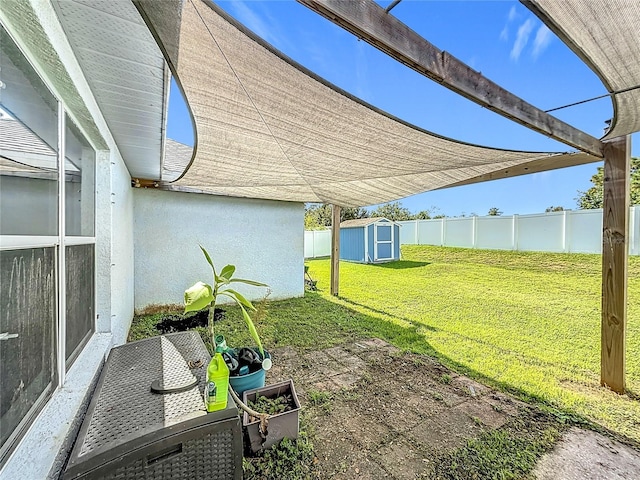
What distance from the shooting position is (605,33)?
1.64 meters

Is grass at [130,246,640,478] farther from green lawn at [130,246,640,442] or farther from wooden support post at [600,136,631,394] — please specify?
wooden support post at [600,136,631,394]

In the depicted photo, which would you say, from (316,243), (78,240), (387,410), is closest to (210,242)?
(78,240)

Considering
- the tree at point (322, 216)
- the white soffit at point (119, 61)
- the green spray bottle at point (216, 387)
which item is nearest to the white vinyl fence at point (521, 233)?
the tree at point (322, 216)

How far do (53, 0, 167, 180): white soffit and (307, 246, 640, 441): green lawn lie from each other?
4113 millimetres

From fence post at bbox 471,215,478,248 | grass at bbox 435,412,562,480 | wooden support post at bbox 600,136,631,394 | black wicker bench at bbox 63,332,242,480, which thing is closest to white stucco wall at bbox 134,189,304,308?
black wicker bench at bbox 63,332,242,480

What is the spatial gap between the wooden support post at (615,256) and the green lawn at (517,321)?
0.34 meters

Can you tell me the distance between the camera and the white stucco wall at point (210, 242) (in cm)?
560

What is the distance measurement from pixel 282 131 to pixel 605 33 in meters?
2.17

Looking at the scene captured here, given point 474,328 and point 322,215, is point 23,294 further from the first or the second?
point 322,215

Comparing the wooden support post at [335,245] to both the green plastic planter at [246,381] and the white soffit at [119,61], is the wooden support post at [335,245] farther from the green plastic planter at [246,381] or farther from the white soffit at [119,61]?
the green plastic planter at [246,381]

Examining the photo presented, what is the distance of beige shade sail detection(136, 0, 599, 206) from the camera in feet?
4.91

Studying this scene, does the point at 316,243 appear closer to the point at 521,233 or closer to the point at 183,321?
the point at 521,233

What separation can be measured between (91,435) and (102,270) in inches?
72.8

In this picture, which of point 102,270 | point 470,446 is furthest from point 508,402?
point 102,270
